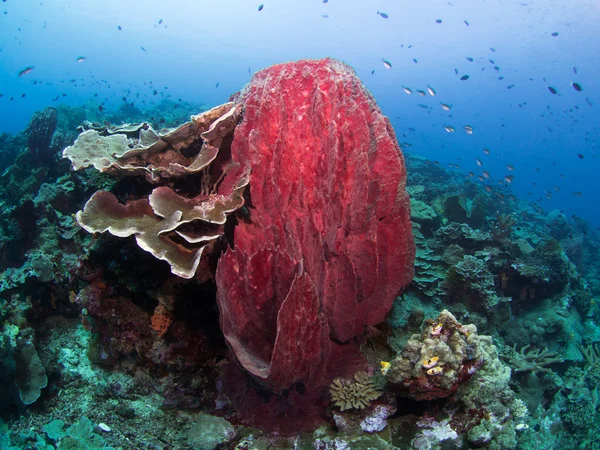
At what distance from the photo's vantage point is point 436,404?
3221 mm

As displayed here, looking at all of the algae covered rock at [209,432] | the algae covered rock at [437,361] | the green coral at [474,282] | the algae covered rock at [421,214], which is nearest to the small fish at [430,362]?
the algae covered rock at [437,361]

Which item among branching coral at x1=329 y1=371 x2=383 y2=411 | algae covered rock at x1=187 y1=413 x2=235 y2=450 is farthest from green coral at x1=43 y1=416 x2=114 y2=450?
branching coral at x1=329 y1=371 x2=383 y2=411

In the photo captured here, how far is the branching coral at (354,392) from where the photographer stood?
10.4 feet

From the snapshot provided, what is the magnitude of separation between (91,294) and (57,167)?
927 centimetres

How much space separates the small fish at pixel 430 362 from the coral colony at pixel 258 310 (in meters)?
0.04

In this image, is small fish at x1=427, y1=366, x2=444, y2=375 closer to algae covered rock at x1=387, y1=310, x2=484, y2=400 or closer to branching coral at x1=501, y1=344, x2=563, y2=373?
A: algae covered rock at x1=387, y1=310, x2=484, y2=400

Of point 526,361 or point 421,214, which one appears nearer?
point 526,361

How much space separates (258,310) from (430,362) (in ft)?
5.55

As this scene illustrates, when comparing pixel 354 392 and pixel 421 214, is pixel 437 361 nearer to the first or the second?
pixel 354 392

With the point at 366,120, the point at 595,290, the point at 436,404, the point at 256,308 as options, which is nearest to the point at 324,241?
the point at 256,308

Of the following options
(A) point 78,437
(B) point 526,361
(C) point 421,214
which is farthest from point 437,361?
(C) point 421,214

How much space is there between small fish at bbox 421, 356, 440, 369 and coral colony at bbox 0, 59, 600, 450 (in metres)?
0.04

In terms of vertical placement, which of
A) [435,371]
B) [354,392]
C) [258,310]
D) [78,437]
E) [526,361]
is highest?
[435,371]

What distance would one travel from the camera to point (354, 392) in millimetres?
3225
